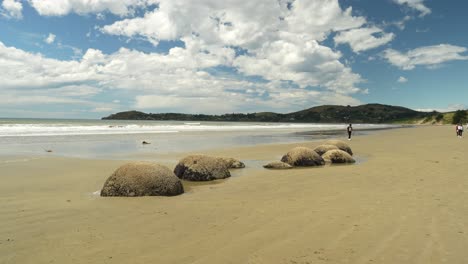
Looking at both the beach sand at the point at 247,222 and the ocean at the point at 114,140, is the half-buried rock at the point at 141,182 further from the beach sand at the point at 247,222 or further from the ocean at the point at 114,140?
the ocean at the point at 114,140

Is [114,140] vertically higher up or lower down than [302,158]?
lower down

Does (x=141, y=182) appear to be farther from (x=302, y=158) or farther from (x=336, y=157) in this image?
(x=336, y=157)

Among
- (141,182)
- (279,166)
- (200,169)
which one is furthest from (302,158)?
(141,182)

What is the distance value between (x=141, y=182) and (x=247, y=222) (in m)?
3.46

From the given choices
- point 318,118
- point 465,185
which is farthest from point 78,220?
point 318,118

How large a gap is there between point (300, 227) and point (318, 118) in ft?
640

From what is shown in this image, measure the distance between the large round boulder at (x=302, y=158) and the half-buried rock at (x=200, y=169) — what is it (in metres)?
3.83

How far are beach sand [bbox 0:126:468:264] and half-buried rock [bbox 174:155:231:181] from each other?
2.30 feet


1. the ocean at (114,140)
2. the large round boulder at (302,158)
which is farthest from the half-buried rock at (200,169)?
the ocean at (114,140)

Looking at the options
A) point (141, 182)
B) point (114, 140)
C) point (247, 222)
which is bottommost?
point (114, 140)

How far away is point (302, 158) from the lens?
47.7ft

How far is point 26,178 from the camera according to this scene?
37.4 ft

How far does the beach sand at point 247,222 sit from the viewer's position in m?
4.75

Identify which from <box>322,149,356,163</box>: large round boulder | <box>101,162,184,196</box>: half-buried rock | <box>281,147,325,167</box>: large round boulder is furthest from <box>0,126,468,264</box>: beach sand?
<box>322,149,356,163</box>: large round boulder
